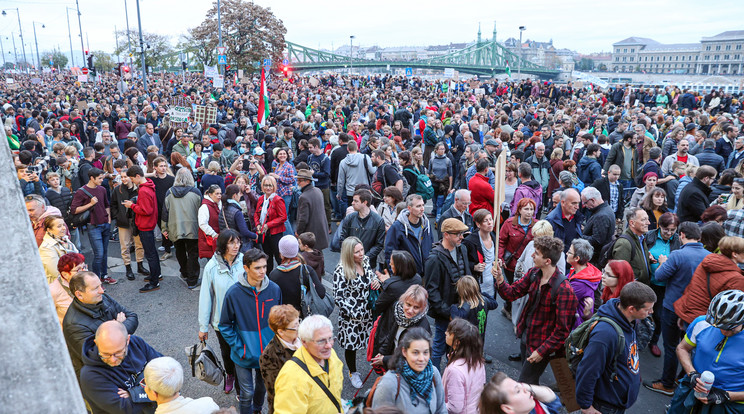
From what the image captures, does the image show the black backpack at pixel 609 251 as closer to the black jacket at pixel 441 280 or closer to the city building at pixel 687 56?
the black jacket at pixel 441 280

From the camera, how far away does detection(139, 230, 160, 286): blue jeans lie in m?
6.68

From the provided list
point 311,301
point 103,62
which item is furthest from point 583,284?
point 103,62

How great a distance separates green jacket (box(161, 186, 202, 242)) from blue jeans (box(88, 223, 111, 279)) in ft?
3.27

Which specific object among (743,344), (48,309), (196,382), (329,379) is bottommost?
(196,382)

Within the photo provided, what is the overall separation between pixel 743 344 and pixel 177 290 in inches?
252

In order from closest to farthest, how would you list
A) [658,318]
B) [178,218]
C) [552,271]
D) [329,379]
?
[329,379]
[552,271]
[658,318]
[178,218]

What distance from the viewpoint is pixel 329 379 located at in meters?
3.08

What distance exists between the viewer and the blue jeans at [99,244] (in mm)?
6766

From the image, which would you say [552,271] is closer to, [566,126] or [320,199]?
[320,199]

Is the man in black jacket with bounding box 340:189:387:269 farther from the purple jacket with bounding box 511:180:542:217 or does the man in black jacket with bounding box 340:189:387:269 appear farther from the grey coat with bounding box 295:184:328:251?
the purple jacket with bounding box 511:180:542:217

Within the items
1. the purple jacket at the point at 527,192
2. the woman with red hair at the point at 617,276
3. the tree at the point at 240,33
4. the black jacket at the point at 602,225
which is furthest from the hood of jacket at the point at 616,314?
the tree at the point at 240,33

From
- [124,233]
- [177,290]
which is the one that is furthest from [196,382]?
[124,233]

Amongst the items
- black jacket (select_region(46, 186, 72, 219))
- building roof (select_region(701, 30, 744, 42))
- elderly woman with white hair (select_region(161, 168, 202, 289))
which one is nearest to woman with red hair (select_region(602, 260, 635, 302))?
elderly woman with white hair (select_region(161, 168, 202, 289))

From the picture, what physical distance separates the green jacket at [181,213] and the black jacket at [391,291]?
3464 millimetres
